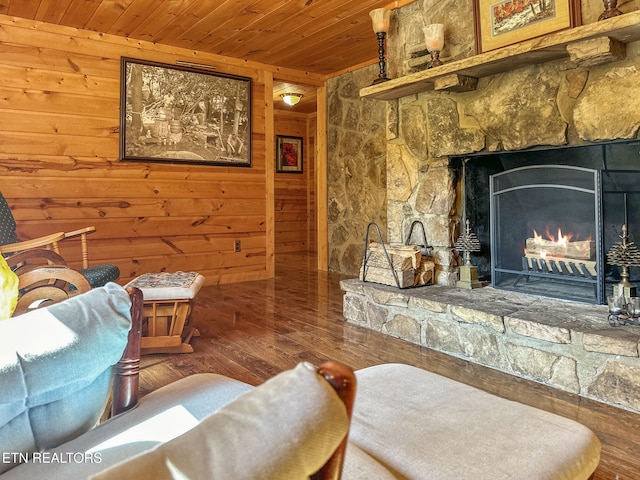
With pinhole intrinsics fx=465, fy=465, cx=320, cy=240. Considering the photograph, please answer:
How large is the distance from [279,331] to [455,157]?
1.67 metres

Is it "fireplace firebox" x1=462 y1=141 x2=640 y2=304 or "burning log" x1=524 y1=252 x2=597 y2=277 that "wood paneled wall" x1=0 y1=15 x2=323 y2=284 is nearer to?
"fireplace firebox" x1=462 y1=141 x2=640 y2=304

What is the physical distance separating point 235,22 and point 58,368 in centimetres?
393

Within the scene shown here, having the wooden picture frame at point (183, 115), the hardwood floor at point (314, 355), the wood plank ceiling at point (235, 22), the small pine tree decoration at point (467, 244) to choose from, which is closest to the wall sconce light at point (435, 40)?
the wood plank ceiling at point (235, 22)

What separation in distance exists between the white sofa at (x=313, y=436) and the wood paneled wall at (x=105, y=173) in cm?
360

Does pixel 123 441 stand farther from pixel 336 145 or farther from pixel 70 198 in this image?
pixel 336 145

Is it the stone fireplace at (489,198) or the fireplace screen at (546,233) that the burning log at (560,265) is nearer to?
the fireplace screen at (546,233)

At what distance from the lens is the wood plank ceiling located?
3689mm

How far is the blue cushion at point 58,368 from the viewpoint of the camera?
0.72 m

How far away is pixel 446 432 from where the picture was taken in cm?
100

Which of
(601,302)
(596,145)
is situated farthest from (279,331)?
(596,145)

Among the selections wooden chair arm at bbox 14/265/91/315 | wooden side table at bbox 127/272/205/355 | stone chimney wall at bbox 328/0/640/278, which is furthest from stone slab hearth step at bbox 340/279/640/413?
wooden chair arm at bbox 14/265/91/315

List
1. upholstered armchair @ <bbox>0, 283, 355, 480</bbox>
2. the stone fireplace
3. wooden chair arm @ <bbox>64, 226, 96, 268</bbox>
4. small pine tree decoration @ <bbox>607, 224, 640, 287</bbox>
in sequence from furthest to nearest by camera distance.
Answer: wooden chair arm @ <bbox>64, 226, 96, 268</bbox>
small pine tree decoration @ <bbox>607, 224, 640, 287</bbox>
the stone fireplace
upholstered armchair @ <bbox>0, 283, 355, 480</bbox>

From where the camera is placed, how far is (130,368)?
0.99 metres

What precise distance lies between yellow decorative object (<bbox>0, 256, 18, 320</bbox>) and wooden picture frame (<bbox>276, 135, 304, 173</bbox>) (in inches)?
247
